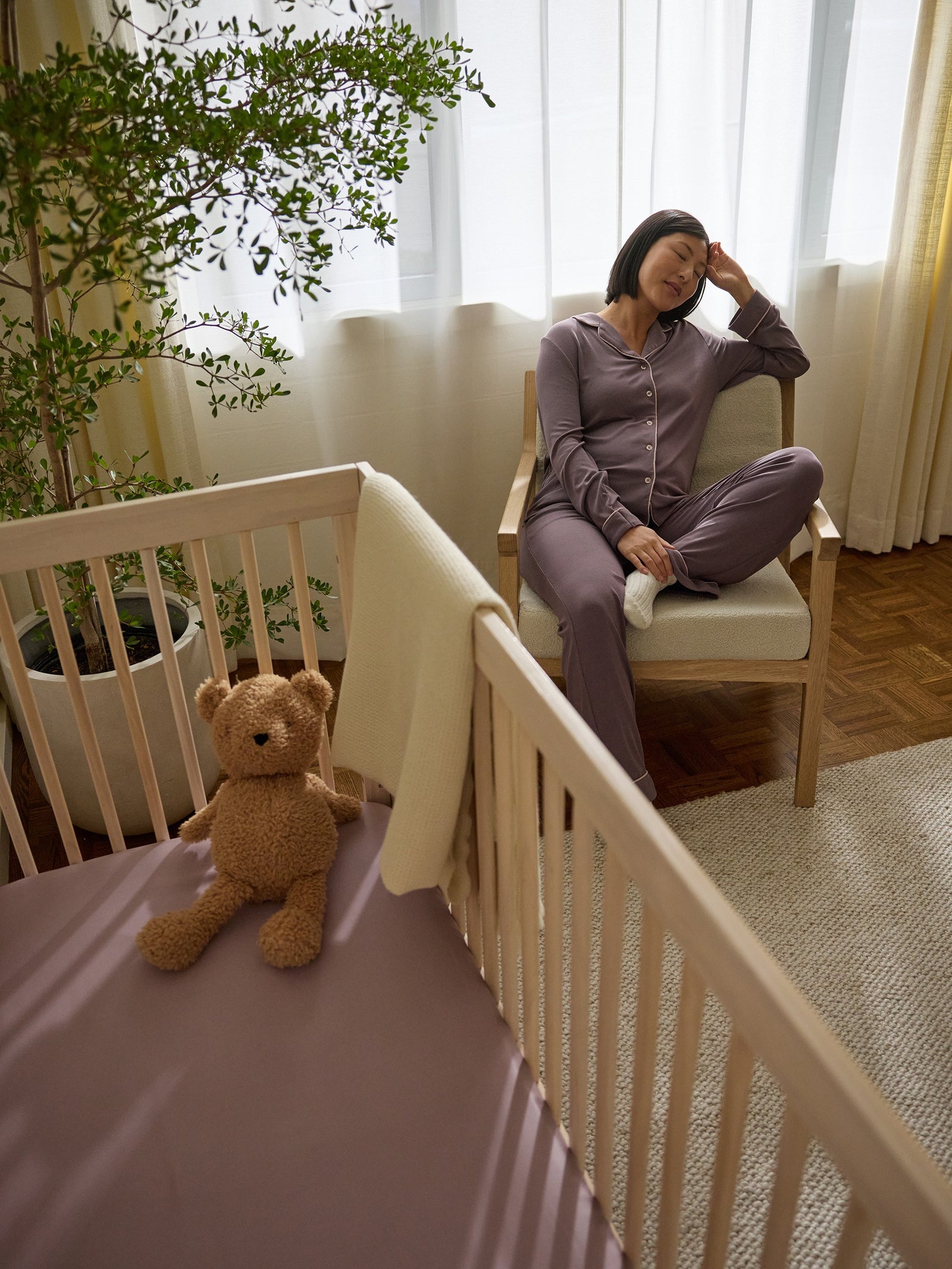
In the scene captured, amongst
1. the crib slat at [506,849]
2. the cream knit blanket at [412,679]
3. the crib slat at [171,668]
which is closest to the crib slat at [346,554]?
the cream knit blanket at [412,679]

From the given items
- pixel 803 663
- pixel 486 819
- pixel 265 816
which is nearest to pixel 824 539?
pixel 803 663

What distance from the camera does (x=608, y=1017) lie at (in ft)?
2.62

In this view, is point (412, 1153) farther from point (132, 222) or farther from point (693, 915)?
point (132, 222)

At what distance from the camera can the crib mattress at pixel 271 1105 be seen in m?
0.82

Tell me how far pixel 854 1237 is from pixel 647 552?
137 centimetres

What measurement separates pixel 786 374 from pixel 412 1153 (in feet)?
5.81

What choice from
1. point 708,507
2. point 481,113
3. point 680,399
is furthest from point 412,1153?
point 481,113

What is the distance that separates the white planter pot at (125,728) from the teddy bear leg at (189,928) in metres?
0.59

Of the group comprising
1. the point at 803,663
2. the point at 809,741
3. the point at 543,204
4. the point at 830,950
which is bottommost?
the point at 830,950

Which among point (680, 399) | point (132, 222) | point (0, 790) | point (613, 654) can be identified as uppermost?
point (132, 222)

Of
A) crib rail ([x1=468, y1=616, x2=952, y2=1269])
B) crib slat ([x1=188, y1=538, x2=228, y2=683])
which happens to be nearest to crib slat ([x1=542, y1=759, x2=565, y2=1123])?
crib rail ([x1=468, y1=616, x2=952, y2=1269])

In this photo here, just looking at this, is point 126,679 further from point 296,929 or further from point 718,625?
point 718,625

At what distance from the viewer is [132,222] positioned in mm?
1022

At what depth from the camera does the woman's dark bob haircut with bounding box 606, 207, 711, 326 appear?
1.99 meters
